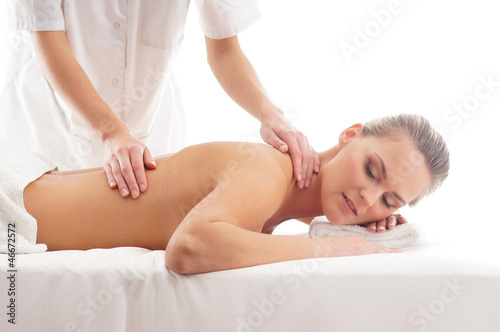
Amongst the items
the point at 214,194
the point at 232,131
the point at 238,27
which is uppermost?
the point at 238,27

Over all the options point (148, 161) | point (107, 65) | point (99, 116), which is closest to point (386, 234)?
point (148, 161)

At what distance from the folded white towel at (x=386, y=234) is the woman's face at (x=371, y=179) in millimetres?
23

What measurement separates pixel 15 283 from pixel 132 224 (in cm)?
40

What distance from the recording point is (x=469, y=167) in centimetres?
272

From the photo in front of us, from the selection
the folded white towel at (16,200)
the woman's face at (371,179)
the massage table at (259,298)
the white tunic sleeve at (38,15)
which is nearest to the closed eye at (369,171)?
the woman's face at (371,179)

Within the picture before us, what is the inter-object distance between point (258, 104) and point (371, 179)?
0.54 m

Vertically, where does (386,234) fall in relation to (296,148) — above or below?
below

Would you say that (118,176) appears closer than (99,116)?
Yes

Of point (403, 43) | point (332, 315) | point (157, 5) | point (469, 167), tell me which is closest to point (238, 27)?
point (157, 5)

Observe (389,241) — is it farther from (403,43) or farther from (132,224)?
(403,43)

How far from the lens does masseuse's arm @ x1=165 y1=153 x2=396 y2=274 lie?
122 centimetres

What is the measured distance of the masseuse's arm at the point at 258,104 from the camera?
5.31 ft

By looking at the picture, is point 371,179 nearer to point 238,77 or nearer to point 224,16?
point 238,77

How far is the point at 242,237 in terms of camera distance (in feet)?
4.09
